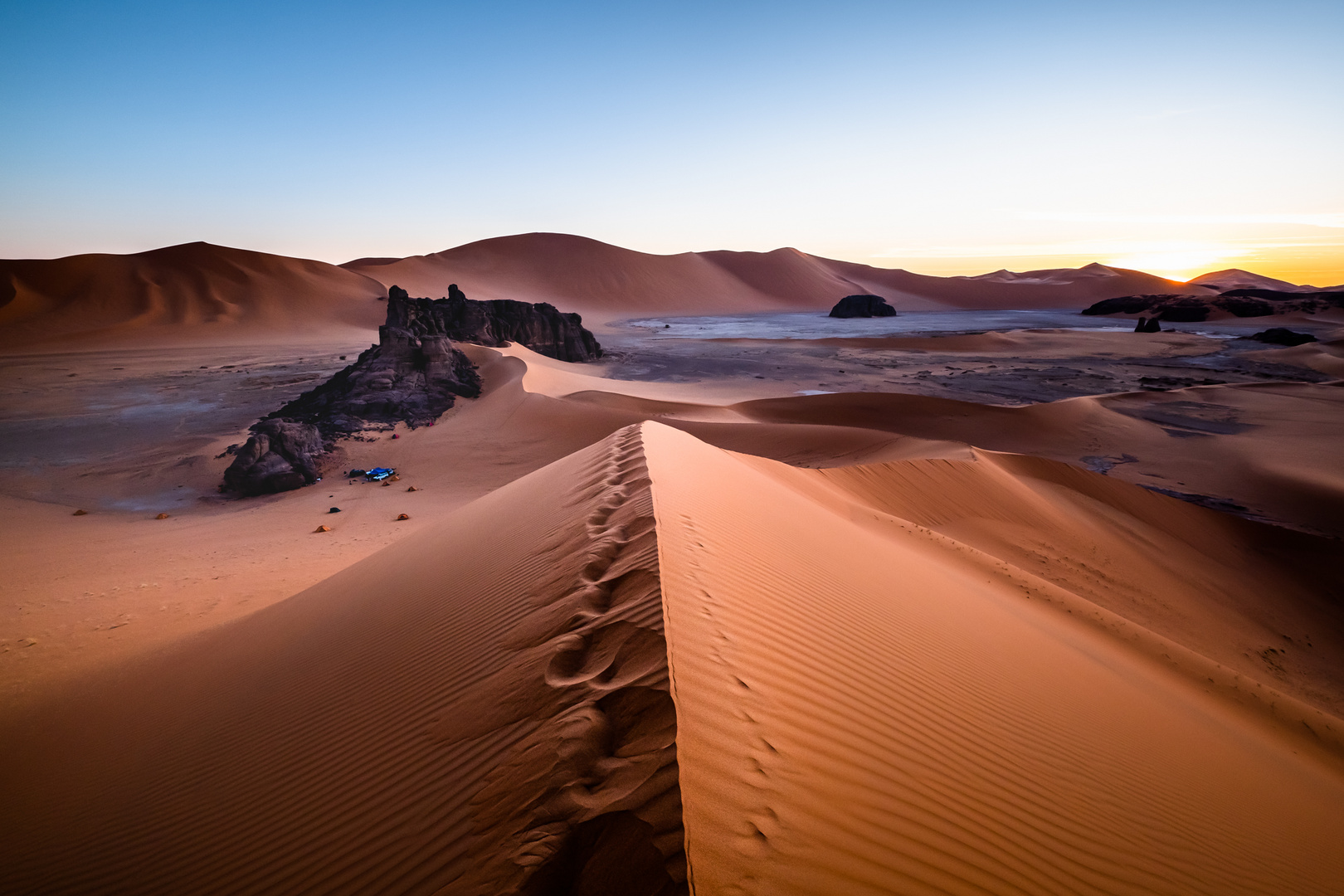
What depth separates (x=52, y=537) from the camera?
9352 mm

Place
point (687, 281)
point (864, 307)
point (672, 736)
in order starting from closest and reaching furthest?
point (672, 736), point (864, 307), point (687, 281)

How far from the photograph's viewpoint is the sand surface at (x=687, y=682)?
80.7 inches

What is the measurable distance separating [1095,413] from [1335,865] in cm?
1669

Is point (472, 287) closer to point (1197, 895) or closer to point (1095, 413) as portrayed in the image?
point (1095, 413)

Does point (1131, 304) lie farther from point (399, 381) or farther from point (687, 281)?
point (399, 381)

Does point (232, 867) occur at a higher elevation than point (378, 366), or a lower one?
lower

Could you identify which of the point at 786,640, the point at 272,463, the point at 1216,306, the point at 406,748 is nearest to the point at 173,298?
the point at 272,463

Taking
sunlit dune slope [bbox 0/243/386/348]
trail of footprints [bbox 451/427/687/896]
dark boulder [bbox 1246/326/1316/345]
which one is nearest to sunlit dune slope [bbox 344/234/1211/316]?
sunlit dune slope [bbox 0/243/386/348]

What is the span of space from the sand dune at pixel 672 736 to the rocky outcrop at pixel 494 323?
2026cm

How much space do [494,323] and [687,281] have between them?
8021 centimetres

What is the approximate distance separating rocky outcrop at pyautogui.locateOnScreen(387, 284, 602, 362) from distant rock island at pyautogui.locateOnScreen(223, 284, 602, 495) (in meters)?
0.04

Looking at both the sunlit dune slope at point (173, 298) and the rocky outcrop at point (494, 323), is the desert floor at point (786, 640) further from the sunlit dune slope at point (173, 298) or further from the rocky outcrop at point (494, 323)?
the sunlit dune slope at point (173, 298)

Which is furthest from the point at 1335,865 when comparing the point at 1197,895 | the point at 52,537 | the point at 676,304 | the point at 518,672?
the point at 676,304

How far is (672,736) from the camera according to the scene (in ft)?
6.79
